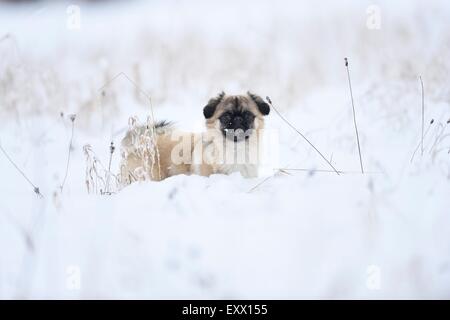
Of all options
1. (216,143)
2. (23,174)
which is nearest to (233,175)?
(216,143)

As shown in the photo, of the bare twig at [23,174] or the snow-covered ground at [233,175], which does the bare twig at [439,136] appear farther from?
the bare twig at [23,174]

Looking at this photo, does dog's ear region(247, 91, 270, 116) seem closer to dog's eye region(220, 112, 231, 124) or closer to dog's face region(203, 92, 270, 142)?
dog's face region(203, 92, 270, 142)

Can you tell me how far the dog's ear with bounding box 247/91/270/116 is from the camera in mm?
2693

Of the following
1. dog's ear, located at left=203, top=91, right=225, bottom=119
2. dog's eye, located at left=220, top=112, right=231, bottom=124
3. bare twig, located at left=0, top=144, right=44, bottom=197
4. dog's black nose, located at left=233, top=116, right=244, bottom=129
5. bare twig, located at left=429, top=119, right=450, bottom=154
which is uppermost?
dog's ear, located at left=203, top=91, right=225, bottom=119

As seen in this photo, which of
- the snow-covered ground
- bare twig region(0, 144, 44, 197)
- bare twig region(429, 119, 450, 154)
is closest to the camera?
the snow-covered ground

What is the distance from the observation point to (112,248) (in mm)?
1694

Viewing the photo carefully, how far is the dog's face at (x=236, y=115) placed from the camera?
105 inches

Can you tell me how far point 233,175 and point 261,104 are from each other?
0.59 m

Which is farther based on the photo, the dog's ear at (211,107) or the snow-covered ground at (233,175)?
the dog's ear at (211,107)

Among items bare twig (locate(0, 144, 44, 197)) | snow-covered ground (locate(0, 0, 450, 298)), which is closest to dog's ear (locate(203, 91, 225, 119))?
snow-covered ground (locate(0, 0, 450, 298))

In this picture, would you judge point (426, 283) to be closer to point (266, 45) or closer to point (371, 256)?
point (371, 256)

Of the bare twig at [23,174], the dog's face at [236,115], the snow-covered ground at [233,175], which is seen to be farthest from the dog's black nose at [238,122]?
the bare twig at [23,174]

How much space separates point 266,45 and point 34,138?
5.34 feet

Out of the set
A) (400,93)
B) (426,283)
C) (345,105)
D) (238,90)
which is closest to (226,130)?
(238,90)
